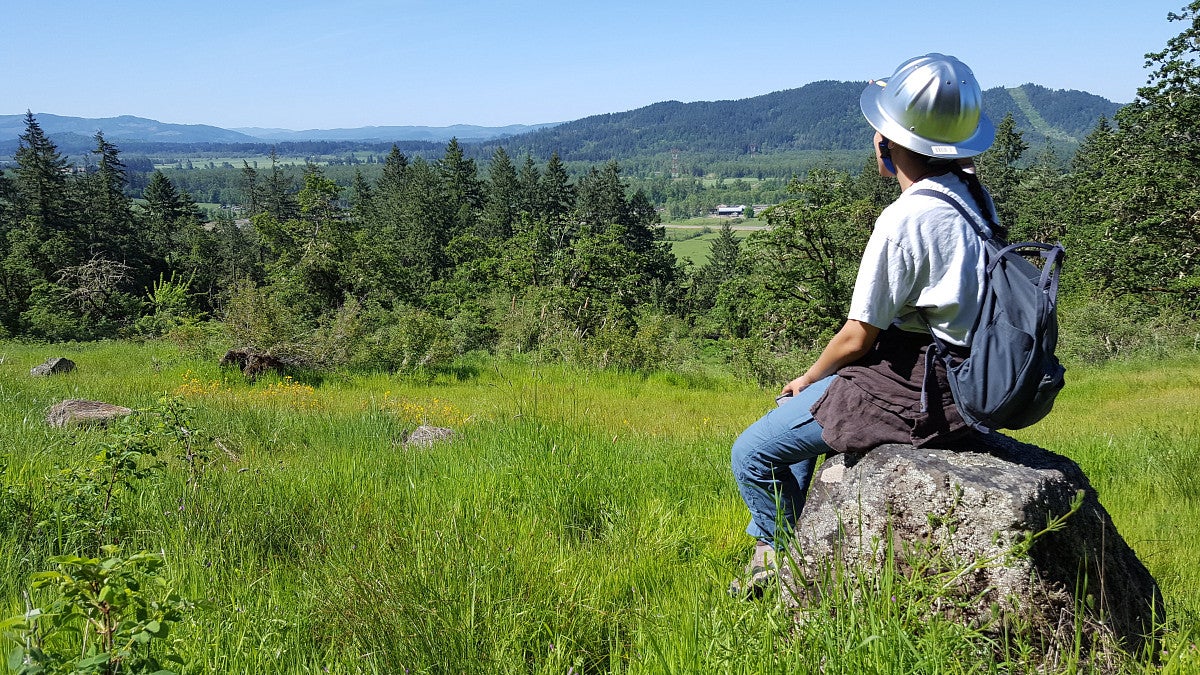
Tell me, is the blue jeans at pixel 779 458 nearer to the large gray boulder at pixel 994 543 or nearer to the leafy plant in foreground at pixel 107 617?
the large gray boulder at pixel 994 543

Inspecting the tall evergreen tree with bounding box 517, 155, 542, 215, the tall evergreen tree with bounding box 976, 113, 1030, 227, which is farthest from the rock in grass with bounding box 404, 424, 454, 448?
the tall evergreen tree with bounding box 517, 155, 542, 215

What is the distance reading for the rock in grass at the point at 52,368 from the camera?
38.1 feet

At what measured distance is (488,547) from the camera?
2.90 m

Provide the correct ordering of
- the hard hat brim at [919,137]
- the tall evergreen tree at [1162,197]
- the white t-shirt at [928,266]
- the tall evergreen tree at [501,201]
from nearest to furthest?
the white t-shirt at [928,266], the hard hat brim at [919,137], the tall evergreen tree at [1162,197], the tall evergreen tree at [501,201]

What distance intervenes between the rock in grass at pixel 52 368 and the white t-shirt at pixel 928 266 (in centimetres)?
1300

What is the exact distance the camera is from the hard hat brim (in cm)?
247

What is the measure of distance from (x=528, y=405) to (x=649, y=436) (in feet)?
4.65

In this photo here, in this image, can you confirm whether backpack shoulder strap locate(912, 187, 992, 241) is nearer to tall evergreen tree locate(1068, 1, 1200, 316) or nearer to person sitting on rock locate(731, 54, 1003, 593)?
person sitting on rock locate(731, 54, 1003, 593)

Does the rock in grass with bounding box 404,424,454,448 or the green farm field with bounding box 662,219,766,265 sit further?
the green farm field with bounding box 662,219,766,265

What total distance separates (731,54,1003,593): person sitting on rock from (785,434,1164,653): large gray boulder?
0.45 ft

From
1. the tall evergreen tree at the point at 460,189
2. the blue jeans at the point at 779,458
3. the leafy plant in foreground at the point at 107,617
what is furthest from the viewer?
the tall evergreen tree at the point at 460,189

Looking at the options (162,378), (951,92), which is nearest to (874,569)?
(951,92)

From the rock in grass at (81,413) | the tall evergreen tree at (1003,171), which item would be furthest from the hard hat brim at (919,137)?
the tall evergreen tree at (1003,171)

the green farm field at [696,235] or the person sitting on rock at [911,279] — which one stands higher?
the person sitting on rock at [911,279]
